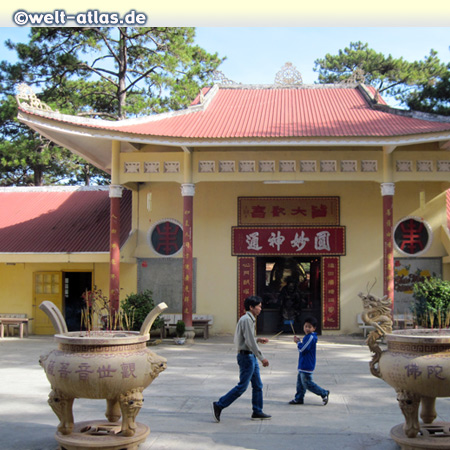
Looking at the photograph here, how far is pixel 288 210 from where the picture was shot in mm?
15242

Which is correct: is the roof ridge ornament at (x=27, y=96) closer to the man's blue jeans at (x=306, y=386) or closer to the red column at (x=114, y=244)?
the red column at (x=114, y=244)

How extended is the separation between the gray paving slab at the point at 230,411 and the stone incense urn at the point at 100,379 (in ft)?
1.11

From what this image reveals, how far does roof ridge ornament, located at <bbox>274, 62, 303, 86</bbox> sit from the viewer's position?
1842 cm

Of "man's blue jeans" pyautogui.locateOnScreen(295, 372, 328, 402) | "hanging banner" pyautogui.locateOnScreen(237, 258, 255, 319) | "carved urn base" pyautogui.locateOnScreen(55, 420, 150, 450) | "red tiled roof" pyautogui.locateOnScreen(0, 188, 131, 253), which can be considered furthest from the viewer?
"red tiled roof" pyautogui.locateOnScreen(0, 188, 131, 253)

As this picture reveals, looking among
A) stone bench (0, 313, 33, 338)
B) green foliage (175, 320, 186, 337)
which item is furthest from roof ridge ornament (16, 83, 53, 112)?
green foliage (175, 320, 186, 337)

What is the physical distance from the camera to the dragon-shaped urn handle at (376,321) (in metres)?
5.63

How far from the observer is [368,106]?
16234mm

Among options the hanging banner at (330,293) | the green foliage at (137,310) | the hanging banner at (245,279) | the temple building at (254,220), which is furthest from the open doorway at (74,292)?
the hanging banner at (330,293)

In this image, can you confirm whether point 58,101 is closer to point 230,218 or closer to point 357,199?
point 230,218

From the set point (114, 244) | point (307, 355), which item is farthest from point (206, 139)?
point (307, 355)

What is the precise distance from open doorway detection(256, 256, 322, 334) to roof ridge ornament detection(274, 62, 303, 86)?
5716mm

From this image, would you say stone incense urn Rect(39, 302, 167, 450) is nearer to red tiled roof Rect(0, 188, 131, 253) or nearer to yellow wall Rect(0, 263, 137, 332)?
red tiled roof Rect(0, 188, 131, 253)

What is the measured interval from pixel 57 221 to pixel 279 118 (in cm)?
671

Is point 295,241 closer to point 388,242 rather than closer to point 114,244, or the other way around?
point 388,242
